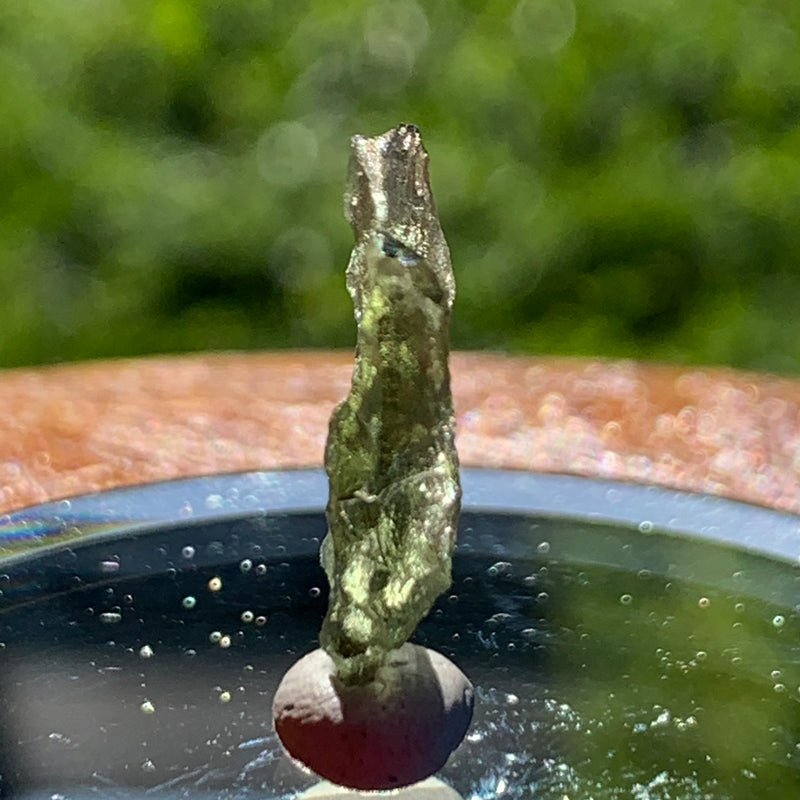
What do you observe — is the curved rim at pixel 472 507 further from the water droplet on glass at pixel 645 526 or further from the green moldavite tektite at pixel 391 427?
the green moldavite tektite at pixel 391 427

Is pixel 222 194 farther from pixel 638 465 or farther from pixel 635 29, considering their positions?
pixel 638 465

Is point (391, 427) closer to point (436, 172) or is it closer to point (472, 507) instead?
point (472, 507)

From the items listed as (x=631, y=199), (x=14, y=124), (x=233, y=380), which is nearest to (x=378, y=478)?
(x=233, y=380)

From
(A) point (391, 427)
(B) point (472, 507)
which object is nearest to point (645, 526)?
(B) point (472, 507)

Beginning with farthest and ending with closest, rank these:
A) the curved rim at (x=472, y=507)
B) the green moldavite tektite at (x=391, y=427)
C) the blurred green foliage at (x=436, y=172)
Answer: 1. the blurred green foliage at (x=436, y=172)
2. the curved rim at (x=472, y=507)
3. the green moldavite tektite at (x=391, y=427)

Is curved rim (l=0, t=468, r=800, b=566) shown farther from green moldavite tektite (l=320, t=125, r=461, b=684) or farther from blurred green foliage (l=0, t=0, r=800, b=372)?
blurred green foliage (l=0, t=0, r=800, b=372)

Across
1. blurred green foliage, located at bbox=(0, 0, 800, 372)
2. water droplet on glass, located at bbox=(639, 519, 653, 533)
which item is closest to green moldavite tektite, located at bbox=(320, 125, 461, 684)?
water droplet on glass, located at bbox=(639, 519, 653, 533)

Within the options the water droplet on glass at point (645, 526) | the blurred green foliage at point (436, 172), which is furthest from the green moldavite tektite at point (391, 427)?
the blurred green foliage at point (436, 172)
